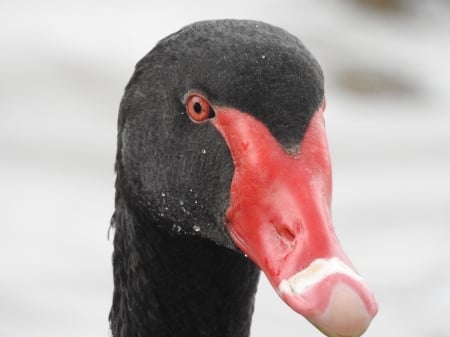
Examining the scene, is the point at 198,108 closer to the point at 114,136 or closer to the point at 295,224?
the point at 295,224

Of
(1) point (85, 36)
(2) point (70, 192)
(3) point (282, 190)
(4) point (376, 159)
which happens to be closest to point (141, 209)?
(3) point (282, 190)

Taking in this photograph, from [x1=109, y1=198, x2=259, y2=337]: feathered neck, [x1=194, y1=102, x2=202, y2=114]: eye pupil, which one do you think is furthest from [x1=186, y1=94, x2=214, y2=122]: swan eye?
[x1=109, y1=198, x2=259, y2=337]: feathered neck

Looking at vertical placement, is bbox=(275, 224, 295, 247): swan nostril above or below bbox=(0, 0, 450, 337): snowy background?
below

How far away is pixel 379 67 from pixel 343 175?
62.4 inches

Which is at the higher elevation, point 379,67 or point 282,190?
point 379,67

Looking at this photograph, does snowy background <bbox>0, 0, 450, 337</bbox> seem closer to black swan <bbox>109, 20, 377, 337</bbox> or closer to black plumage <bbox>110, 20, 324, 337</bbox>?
black plumage <bbox>110, 20, 324, 337</bbox>

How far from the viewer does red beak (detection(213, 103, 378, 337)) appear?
4.63 metres

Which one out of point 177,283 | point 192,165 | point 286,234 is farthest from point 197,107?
point 177,283

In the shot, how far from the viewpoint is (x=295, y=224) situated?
4949 millimetres

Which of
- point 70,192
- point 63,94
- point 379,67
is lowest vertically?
point 70,192

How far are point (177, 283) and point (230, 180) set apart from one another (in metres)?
0.79

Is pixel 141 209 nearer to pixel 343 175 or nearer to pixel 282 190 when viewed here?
pixel 282 190

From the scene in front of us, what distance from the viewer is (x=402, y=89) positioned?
10.8 metres

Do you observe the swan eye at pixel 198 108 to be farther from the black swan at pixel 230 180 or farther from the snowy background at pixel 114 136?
the snowy background at pixel 114 136
